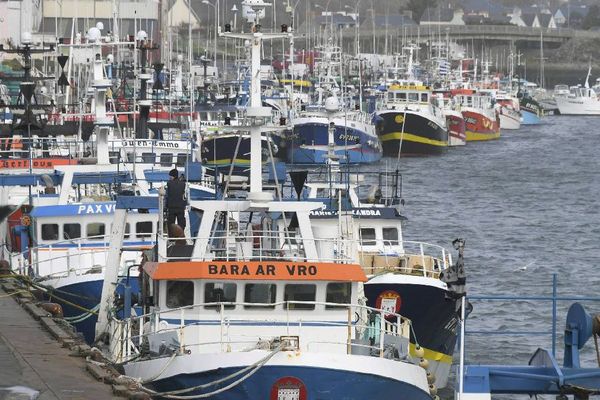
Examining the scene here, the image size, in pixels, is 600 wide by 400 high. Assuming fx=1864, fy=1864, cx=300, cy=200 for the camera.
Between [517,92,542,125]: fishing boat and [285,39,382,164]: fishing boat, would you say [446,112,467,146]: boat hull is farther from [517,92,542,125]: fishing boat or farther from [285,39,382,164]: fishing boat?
[517,92,542,125]: fishing boat

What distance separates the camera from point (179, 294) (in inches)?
956

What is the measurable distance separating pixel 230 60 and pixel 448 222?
97596mm

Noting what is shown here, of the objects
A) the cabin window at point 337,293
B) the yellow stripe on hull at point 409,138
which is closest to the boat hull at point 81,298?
the cabin window at point 337,293

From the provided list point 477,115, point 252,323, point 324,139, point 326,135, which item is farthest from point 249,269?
point 477,115

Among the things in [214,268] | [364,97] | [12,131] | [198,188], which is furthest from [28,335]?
[364,97]

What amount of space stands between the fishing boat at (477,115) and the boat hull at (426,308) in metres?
81.5

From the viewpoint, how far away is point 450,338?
3234 cm

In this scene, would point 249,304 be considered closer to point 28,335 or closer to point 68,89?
point 28,335

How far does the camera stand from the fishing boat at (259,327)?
896 inches

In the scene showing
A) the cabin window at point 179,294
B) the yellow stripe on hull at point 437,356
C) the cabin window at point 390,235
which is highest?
the cabin window at point 179,294

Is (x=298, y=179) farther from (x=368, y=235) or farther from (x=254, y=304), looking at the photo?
(x=254, y=304)

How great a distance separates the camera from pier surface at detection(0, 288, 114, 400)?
22.6 meters

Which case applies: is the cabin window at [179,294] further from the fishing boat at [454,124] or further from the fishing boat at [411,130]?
the fishing boat at [454,124]

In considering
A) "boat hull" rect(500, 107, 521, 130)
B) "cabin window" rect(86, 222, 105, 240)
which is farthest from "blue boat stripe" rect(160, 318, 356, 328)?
"boat hull" rect(500, 107, 521, 130)
